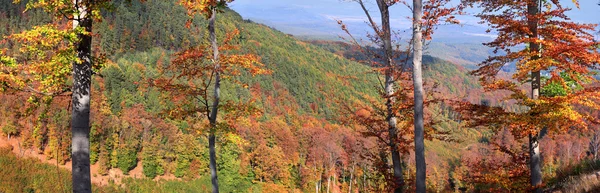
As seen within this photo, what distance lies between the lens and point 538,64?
25.9 feet

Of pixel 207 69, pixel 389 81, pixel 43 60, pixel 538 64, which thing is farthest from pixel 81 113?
pixel 538 64

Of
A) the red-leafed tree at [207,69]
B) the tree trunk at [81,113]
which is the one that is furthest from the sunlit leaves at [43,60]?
the red-leafed tree at [207,69]

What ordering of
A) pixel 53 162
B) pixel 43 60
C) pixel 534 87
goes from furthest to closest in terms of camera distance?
pixel 53 162 → pixel 534 87 → pixel 43 60

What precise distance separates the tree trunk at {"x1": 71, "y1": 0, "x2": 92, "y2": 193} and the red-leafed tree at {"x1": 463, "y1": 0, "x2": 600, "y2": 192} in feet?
25.1

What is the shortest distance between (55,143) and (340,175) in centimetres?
4426

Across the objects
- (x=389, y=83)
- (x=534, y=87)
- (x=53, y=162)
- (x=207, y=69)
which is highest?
(x=207, y=69)

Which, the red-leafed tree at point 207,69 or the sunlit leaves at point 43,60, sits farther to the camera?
the red-leafed tree at point 207,69

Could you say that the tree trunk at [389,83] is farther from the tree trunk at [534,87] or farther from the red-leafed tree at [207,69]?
the red-leafed tree at [207,69]

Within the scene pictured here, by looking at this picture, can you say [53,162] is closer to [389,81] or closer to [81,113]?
[81,113]

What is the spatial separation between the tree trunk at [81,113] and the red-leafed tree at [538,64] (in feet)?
25.1

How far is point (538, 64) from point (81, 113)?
8780 millimetres

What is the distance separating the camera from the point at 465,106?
9242 millimetres

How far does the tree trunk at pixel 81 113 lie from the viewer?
5.22 metres

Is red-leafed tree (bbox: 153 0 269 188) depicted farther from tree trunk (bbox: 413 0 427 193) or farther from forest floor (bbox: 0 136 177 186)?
forest floor (bbox: 0 136 177 186)
